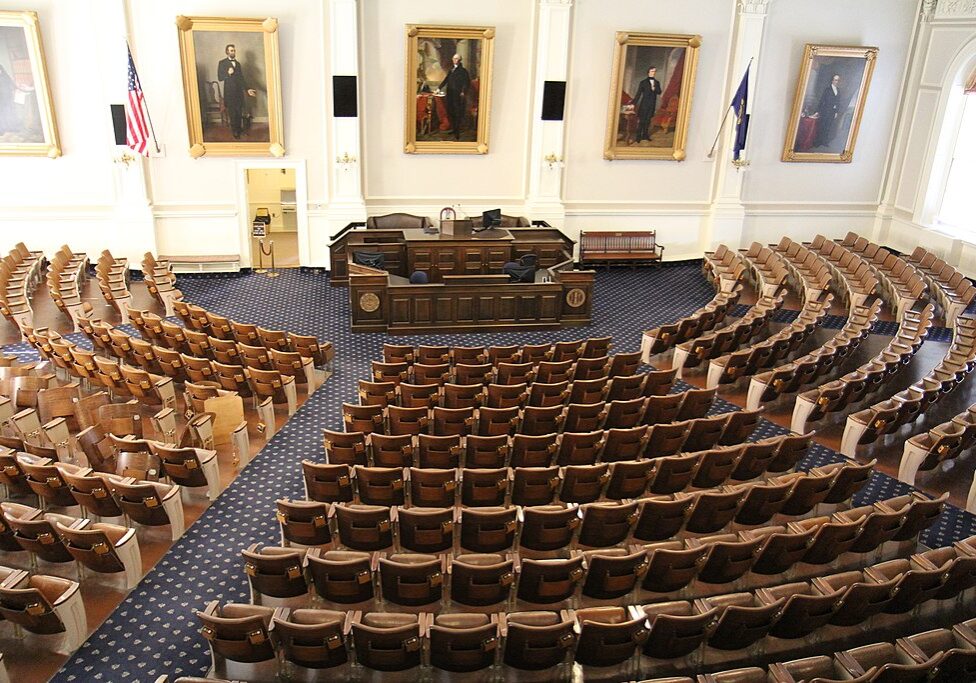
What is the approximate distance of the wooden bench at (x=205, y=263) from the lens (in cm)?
1692

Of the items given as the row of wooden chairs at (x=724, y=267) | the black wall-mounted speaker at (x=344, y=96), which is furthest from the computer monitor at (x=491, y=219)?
the row of wooden chairs at (x=724, y=267)

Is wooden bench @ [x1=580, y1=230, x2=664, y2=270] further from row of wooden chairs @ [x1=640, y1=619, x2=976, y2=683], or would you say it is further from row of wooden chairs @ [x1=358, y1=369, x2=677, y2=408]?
row of wooden chairs @ [x1=640, y1=619, x2=976, y2=683]

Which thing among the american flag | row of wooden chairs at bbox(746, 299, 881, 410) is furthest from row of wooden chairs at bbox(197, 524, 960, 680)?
the american flag

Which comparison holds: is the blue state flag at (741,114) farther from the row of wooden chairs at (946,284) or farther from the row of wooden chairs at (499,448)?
the row of wooden chairs at (499,448)

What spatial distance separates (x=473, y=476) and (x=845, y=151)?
15.3 metres

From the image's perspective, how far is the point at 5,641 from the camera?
647 cm

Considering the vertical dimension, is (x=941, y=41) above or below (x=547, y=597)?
above

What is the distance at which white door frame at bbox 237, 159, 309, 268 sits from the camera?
1686 cm

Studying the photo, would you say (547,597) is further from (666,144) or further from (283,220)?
(283,220)

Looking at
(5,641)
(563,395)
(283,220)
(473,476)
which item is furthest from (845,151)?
(5,641)

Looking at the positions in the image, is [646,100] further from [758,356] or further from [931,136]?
[758,356]

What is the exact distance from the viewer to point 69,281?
14.9 metres

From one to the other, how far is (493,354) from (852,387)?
4993mm

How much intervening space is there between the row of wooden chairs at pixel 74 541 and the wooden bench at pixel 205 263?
10.2m
